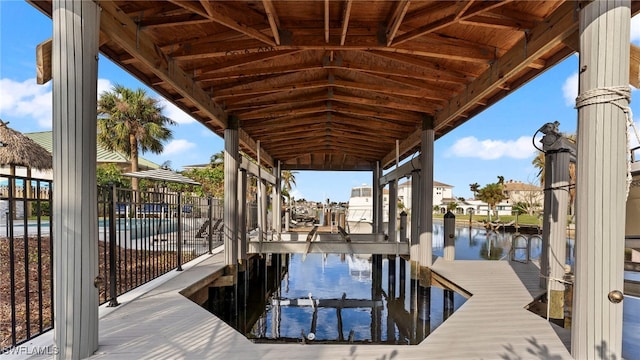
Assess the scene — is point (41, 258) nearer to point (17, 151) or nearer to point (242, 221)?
point (242, 221)

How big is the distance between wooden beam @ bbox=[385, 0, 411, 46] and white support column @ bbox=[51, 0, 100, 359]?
271 cm

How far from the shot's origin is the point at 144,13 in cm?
369

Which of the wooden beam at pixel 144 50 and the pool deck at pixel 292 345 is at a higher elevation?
the wooden beam at pixel 144 50

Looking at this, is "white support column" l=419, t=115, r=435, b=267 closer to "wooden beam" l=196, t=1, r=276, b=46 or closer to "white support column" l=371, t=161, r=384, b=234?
"wooden beam" l=196, t=1, r=276, b=46

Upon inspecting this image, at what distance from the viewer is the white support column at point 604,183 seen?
2.75m

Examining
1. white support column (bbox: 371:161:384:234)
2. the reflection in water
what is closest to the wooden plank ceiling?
the reflection in water

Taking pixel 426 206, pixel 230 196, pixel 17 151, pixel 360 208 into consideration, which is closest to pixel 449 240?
pixel 426 206

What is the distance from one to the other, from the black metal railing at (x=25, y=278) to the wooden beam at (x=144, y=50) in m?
1.52

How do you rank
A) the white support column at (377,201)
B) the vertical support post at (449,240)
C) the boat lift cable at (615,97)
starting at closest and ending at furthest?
the boat lift cable at (615,97), the vertical support post at (449,240), the white support column at (377,201)

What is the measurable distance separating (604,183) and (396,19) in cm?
239

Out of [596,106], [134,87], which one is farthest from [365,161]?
[134,87]

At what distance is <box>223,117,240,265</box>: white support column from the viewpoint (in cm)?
682

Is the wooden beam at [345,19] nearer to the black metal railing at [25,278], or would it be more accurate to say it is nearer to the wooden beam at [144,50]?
the wooden beam at [144,50]

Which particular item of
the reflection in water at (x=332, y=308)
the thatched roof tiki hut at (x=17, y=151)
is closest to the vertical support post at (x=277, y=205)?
the reflection in water at (x=332, y=308)
